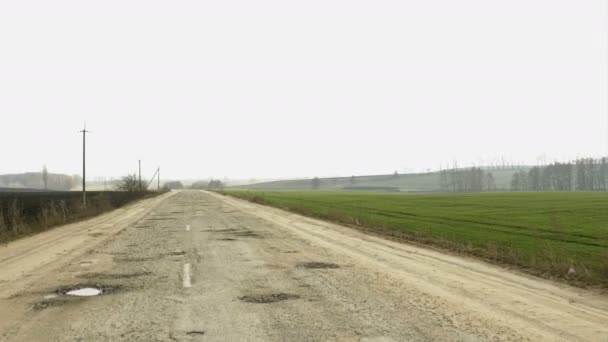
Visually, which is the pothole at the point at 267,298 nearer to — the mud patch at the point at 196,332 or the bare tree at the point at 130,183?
the mud patch at the point at 196,332

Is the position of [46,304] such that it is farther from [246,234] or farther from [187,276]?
[246,234]

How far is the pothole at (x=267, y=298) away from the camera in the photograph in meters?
6.98

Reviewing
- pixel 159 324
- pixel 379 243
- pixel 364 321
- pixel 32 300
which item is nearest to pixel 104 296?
pixel 32 300

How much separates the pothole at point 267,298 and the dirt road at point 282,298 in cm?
2

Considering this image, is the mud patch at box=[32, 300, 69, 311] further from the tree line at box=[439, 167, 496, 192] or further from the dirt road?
the tree line at box=[439, 167, 496, 192]

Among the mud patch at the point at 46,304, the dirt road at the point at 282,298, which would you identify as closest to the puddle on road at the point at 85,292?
the dirt road at the point at 282,298

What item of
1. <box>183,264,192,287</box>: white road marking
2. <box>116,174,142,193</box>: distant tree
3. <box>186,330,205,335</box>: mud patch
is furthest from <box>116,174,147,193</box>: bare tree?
<box>186,330,205,335</box>: mud patch

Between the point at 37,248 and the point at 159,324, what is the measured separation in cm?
991

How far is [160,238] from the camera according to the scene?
51.8 ft

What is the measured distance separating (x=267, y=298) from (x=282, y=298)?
0.23 meters

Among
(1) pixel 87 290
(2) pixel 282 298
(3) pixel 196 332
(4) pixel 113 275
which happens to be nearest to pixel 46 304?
(1) pixel 87 290

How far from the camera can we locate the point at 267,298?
282 inches

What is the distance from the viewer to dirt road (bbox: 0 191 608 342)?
5.46 meters

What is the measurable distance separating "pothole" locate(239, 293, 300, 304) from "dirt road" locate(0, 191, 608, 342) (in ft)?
0.05
